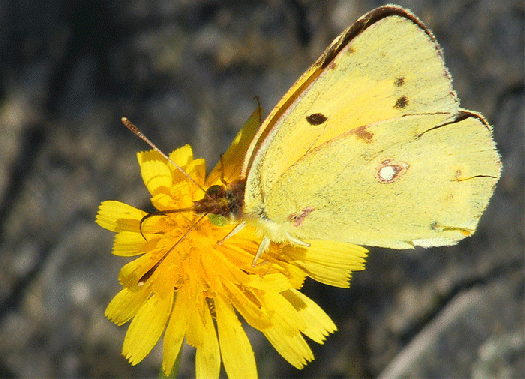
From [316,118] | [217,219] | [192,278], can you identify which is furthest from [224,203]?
[316,118]

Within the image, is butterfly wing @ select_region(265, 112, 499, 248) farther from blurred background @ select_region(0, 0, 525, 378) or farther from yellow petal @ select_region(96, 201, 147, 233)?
blurred background @ select_region(0, 0, 525, 378)

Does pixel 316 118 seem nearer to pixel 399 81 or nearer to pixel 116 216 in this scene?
pixel 399 81

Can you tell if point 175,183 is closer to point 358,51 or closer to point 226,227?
point 226,227

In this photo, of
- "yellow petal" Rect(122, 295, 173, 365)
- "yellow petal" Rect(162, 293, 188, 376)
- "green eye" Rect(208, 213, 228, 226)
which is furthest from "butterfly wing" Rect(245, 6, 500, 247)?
"yellow petal" Rect(122, 295, 173, 365)

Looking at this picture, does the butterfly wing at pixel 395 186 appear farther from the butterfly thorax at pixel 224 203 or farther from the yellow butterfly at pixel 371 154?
the butterfly thorax at pixel 224 203

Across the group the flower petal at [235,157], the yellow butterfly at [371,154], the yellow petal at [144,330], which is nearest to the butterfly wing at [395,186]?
the yellow butterfly at [371,154]

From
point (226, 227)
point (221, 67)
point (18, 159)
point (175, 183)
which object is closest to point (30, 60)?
point (18, 159)
